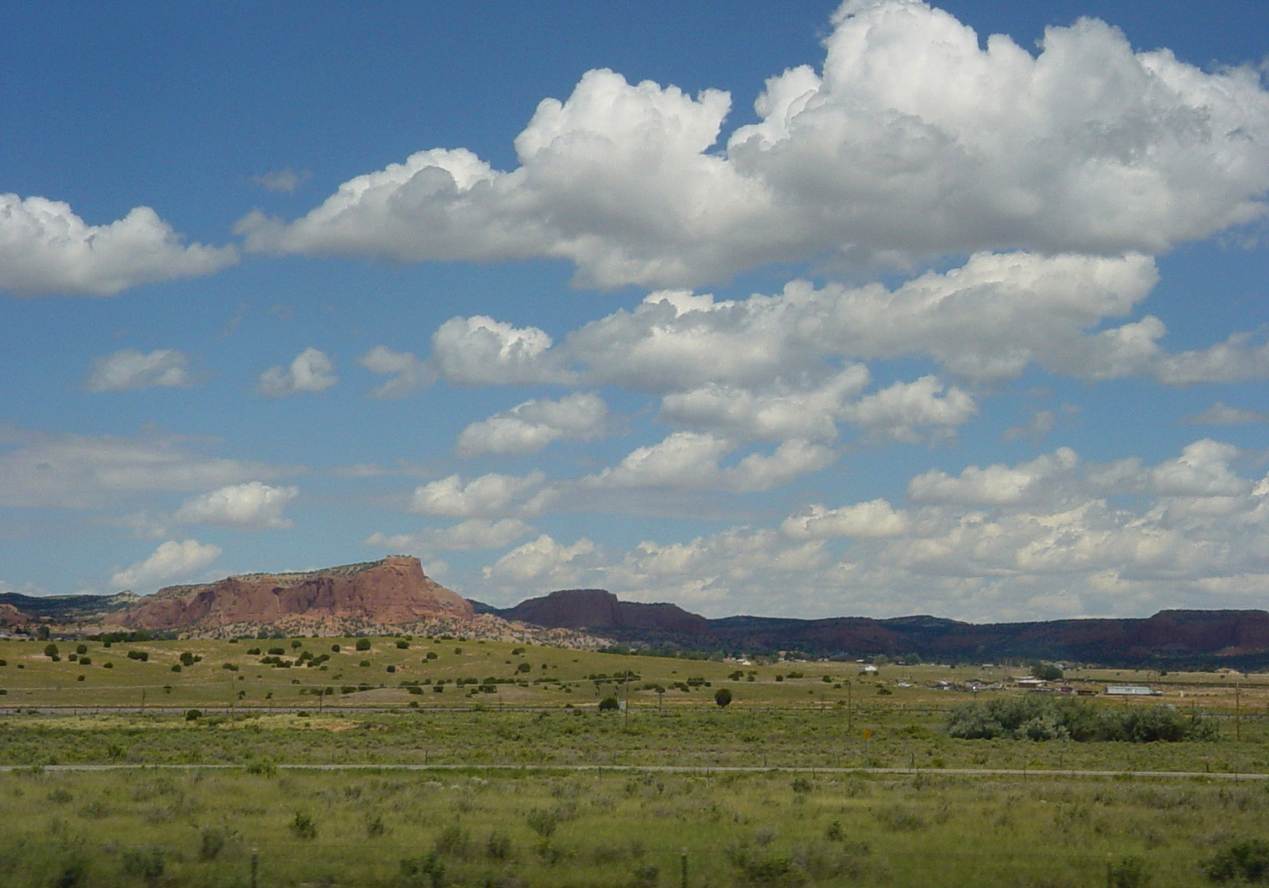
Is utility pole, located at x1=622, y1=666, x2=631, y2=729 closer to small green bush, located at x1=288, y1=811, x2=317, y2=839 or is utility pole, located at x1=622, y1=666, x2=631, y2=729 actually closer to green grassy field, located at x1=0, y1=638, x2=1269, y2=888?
green grassy field, located at x1=0, y1=638, x2=1269, y2=888

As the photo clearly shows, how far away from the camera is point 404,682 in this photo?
389 ft

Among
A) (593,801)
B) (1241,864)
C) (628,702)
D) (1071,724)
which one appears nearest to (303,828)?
(593,801)

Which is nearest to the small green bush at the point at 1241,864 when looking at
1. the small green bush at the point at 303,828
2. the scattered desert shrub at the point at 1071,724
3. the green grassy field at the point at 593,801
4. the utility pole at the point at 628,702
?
the green grassy field at the point at 593,801

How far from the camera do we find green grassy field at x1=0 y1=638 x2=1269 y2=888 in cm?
2173

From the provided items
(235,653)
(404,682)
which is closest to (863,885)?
(404,682)

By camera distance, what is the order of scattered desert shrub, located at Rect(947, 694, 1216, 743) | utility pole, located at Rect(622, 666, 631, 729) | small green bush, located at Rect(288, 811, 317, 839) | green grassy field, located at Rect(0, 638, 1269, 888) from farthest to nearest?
1. utility pole, located at Rect(622, 666, 631, 729)
2. scattered desert shrub, located at Rect(947, 694, 1216, 743)
3. small green bush, located at Rect(288, 811, 317, 839)
4. green grassy field, located at Rect(0, 638, 1269, 888)

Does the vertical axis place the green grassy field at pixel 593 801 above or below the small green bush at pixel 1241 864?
below

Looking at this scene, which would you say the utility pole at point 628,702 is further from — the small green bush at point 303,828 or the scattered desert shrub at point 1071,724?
the small green bush at point 303,828

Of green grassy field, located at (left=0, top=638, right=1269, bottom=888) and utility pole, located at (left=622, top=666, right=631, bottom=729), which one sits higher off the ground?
green grassy field, located at (left=0, top=638, right=1269, bottom=888)

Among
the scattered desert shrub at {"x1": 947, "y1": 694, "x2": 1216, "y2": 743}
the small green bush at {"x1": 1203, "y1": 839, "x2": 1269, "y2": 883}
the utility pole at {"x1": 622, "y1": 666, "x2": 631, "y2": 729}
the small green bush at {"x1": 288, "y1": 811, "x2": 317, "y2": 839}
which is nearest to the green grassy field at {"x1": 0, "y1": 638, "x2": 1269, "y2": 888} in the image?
the small green bush at {"x1": 288, "y1": 811, "x2": 317, "y2": 839}

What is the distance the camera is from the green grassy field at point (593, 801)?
21734 millimetres

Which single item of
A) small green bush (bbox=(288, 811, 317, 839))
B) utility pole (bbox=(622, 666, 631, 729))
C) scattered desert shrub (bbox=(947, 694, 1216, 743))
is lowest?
utility pole (bbox=(622, 666, 631, 729))

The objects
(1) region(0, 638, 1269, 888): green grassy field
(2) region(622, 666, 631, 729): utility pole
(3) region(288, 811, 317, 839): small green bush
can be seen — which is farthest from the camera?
(2) region(622, 666, 631, 729): utility pole

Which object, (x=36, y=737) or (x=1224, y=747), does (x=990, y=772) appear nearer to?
(x=1224, y=747)
